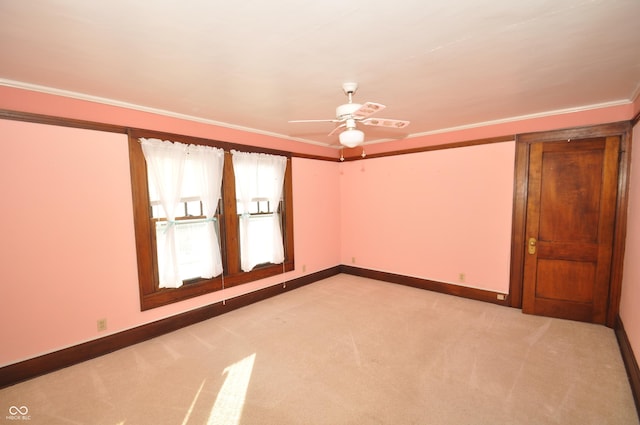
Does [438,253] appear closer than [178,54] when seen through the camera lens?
No

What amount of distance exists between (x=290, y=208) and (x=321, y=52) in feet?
9.60

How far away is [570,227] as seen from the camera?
10.9 feet

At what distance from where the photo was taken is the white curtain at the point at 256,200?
12.7 feet

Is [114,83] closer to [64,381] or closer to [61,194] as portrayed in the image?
[61,194]

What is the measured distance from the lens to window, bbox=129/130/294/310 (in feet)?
9.92

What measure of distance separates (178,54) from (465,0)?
1.86 metres

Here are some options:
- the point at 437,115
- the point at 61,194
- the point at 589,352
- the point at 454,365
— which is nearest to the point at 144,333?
the point at 61,194

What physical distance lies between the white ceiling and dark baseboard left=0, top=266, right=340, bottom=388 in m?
2.44

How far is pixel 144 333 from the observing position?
304 cm

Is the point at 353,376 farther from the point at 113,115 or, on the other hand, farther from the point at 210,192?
the point at 113,115

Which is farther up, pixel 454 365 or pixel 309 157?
pixel 309 157

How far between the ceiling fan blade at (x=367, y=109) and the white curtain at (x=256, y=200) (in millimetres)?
2073

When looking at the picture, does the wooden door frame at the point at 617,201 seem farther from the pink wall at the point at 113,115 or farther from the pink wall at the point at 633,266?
the pink wall at the point at 113,115

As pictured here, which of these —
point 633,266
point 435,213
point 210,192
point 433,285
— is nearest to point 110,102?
point 210,192
